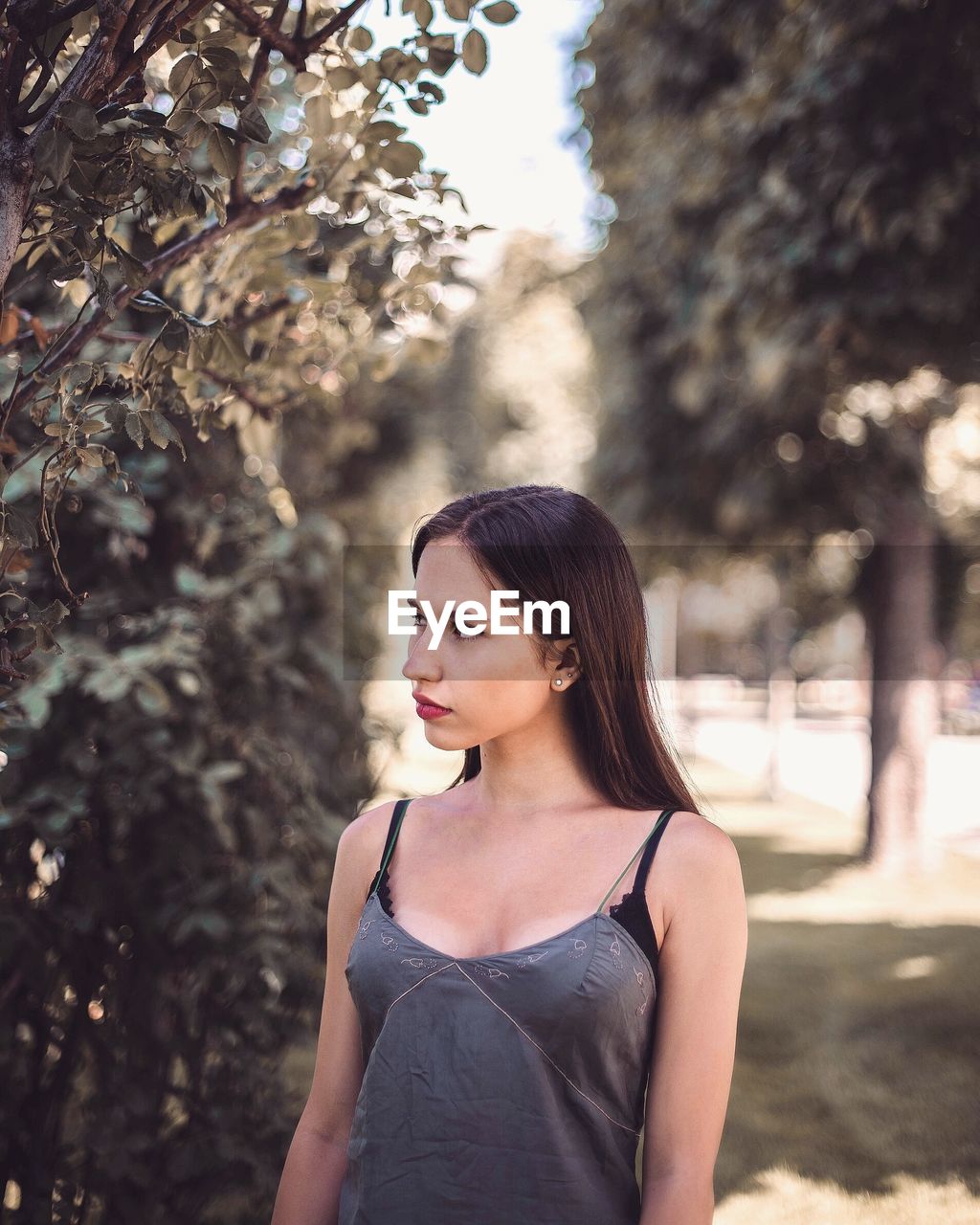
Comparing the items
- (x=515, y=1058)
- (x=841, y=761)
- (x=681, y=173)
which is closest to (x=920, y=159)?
(x=681, y=173)

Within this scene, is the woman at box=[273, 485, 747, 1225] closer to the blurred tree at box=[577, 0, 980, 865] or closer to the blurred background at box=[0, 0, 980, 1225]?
the blurred background at box=[0, 0, 980, 1225]

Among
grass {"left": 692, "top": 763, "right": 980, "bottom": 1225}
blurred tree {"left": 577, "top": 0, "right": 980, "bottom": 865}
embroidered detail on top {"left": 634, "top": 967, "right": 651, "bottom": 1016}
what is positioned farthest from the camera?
blurred tree {"left": 577, "top": 0, "right": 980, "bottom": 865}

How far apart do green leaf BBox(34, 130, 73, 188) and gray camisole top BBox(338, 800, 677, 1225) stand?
0.98 metres

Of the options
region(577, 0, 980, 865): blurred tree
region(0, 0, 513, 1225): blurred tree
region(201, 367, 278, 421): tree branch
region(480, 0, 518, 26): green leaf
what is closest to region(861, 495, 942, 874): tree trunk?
region(577, 0, 980, 865): blurred tree

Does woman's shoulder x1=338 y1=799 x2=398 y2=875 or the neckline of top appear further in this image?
woman's shoulder x1=338 y1=799 x2=398 y2=875

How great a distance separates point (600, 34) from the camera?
621cm

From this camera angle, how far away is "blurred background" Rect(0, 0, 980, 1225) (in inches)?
58.8

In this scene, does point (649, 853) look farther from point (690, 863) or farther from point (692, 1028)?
point (692, 1028)

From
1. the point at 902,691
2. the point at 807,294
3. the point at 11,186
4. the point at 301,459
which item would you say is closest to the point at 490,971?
the point at 11,186

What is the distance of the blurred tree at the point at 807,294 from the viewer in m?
3.91

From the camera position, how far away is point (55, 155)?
114cm

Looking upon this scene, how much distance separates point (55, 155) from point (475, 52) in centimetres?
71

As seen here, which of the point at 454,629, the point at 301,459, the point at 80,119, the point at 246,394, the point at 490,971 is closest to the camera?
the point at 80,119

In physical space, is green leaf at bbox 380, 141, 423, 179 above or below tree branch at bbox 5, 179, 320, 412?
above
